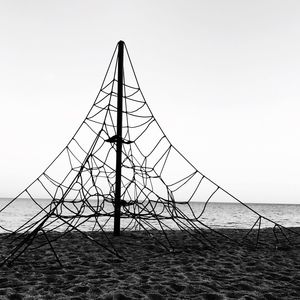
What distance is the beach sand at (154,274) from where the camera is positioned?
443 centimetres

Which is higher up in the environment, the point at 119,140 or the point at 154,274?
the point at 119,140

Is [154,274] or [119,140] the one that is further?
[119,140]

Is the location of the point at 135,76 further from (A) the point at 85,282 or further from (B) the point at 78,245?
(A) the point at 85,282

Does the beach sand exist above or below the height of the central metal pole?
below

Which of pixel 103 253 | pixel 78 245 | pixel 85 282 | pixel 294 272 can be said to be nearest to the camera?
pixel 85 282

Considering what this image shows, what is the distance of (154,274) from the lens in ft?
18.1

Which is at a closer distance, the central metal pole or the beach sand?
the beach sand

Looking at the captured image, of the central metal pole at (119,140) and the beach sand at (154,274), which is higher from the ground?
the central metal pole at (119,140)

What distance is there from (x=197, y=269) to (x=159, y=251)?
2.08 metres

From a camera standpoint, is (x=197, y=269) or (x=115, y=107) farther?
(x=115, y=107)

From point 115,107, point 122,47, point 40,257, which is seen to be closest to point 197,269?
point 40,257

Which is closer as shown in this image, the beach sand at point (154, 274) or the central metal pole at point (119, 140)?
the beach sand at point (154, 274)

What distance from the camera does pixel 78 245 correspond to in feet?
28.6

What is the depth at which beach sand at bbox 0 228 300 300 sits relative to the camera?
4434 millimetres
